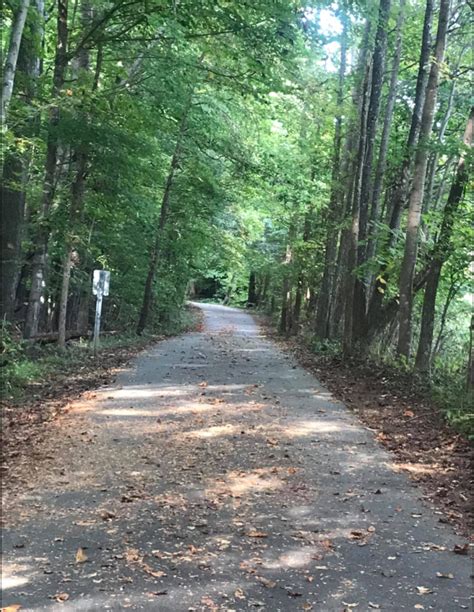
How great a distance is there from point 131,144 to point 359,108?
7807 millimetres

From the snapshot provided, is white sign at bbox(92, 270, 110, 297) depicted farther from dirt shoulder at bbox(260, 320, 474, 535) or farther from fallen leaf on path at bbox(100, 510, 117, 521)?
fallen leaf on path at bbox(100, 510, 117, 521)

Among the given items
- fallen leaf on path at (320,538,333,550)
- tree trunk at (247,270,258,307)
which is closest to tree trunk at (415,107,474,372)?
fallen leaf on path at (320,538,333,550)

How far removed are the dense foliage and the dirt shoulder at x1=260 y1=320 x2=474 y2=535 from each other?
0.50m

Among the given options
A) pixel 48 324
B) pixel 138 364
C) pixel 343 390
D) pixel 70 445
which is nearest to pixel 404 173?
pixel 343 390

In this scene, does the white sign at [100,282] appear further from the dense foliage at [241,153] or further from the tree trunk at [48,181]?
the tree trunk at [48,181]

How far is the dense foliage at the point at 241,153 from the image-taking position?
10.6m

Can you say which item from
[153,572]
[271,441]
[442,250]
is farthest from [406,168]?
[153,572]

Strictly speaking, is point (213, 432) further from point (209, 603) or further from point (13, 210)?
point (13, 210)

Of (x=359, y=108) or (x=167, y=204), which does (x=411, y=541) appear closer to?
(x=359, y=108)

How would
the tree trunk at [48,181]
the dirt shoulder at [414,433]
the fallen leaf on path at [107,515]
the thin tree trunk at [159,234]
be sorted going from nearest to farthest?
the fallen leaf on path at [107,515] < the dirt shoulder at [414,433] < the tree trunk at [48,181] < the thin tree trunk at [159,234]

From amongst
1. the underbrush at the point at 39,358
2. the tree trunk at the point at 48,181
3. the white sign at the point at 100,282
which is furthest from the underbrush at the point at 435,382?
the tree trunk at the point at 48,181

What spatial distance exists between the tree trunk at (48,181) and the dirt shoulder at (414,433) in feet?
20.8

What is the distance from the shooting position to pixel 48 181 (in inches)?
496

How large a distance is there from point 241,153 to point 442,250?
10301mm
